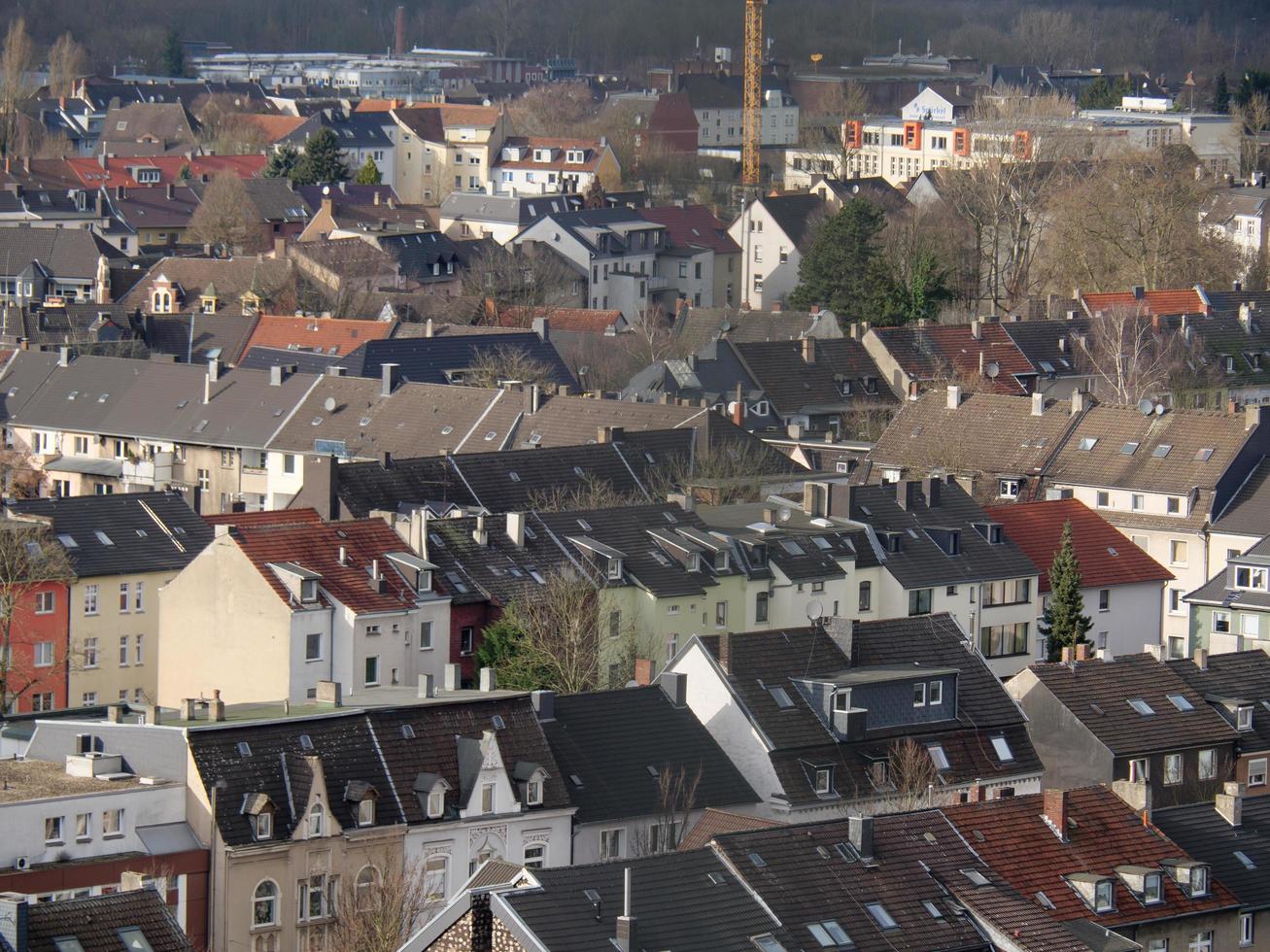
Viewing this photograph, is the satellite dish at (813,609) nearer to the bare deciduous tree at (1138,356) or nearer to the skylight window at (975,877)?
the skylight window at (975,877)

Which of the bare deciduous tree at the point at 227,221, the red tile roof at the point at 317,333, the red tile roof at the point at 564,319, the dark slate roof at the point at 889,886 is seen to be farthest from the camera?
the bare deciduous tree at the point at 227,221

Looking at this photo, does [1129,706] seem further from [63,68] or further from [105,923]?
[63,68]

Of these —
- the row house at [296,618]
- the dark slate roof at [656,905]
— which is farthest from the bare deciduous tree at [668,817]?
the row house at [296,618]

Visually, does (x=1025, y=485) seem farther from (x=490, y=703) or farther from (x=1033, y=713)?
(x=490, y=703)

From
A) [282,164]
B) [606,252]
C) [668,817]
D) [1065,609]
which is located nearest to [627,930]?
[668,817]

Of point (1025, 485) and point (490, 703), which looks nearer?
A: point (490, 703)

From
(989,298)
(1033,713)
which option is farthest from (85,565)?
(989,298)
